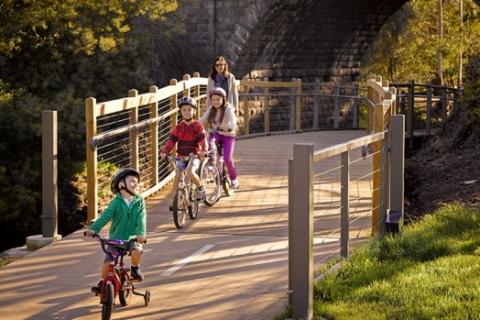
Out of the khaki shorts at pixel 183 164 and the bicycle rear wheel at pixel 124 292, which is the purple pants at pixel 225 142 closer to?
the khaki shorts at pixel 183 164

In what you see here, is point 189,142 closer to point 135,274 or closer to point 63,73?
A: point 135,274

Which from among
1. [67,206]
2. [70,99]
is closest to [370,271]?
[67,206]

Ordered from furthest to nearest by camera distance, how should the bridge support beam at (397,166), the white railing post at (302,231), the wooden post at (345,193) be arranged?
the bridge support beam at (397,166)
the wooden post at (345,193)
the white railing post at (302,231)

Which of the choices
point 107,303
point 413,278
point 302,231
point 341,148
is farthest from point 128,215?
point 413,278

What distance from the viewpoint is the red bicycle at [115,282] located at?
272 inches

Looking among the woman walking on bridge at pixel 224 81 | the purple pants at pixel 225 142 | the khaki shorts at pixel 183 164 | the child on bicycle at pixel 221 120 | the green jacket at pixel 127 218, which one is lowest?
the green jacket at pixel 127 218

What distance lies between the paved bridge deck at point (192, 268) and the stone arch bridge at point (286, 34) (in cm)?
1597

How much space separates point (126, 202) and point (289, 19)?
22725 millimetres

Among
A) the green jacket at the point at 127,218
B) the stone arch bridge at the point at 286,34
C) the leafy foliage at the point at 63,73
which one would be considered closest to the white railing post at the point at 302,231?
the green jacket at the point at 127,218

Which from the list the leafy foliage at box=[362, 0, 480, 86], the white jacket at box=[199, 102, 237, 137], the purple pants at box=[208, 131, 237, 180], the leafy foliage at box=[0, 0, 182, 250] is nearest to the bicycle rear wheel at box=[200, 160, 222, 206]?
the purple pants at box=[208, 131, 237, 180]

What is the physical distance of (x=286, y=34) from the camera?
3031 centimetres

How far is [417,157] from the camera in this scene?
16.4 m

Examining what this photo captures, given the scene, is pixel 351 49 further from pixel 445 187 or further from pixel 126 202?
pixel 126 202

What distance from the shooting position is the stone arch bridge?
28312 millimetres
